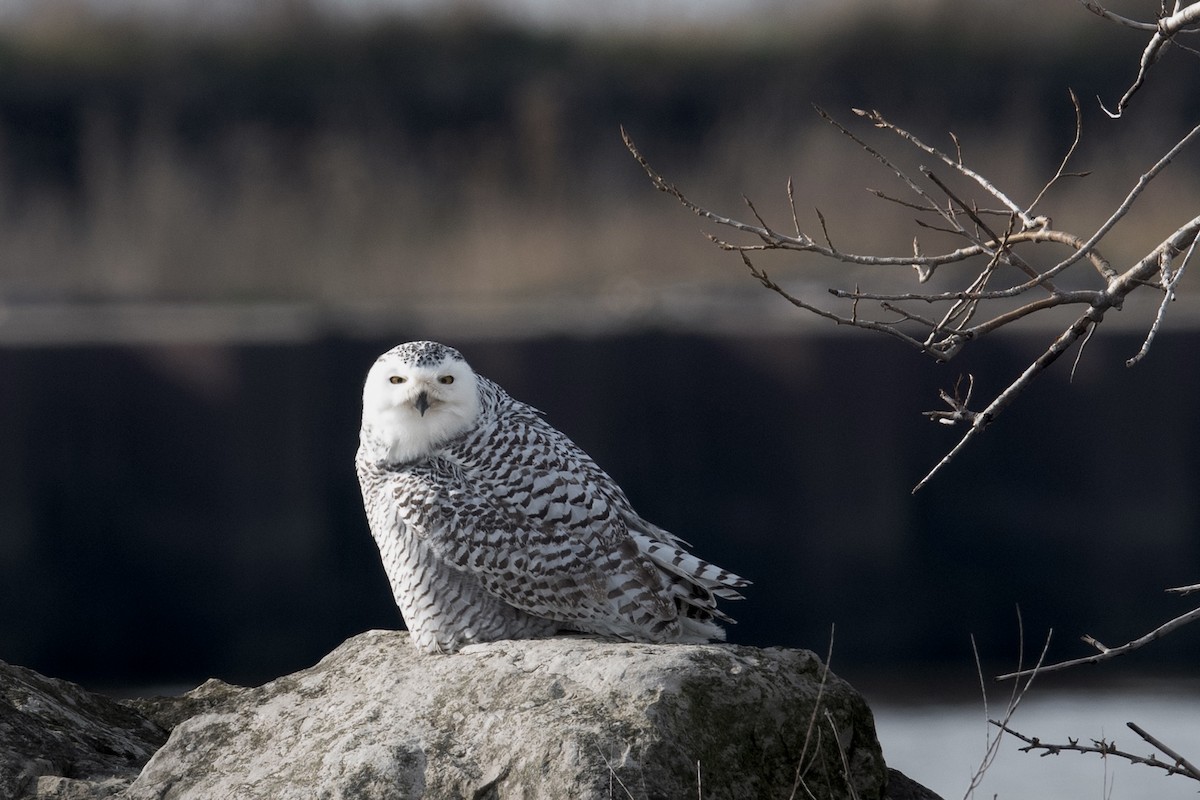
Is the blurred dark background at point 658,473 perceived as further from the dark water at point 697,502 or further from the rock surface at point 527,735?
the rock surface at point 527,735

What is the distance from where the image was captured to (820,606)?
1173 centimetres

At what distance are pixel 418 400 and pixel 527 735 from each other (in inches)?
49.6

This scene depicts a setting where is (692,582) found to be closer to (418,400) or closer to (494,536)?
(494,536)

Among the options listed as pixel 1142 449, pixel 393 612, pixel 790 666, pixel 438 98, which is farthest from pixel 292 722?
pixel 438 98

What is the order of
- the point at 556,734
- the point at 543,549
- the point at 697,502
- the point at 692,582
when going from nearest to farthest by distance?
the point at 556,734 < the point at 543,549 < the point at 692,582 < the point at 697,502

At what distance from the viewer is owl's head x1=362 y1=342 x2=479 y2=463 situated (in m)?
5.29

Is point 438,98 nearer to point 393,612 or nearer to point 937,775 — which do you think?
point 393,612

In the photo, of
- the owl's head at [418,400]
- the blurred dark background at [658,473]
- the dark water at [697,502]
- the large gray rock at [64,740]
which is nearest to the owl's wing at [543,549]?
the owl's head at [418,400]

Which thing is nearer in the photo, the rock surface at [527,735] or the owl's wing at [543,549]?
the rock surface at [527,735]

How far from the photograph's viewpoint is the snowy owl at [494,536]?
5.21 metres

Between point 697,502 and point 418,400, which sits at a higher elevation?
point 418,400

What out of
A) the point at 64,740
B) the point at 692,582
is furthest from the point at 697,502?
the point at 64,740

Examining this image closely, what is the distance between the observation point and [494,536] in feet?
17.1

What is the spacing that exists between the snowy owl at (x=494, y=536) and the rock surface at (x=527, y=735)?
248 millimetres
